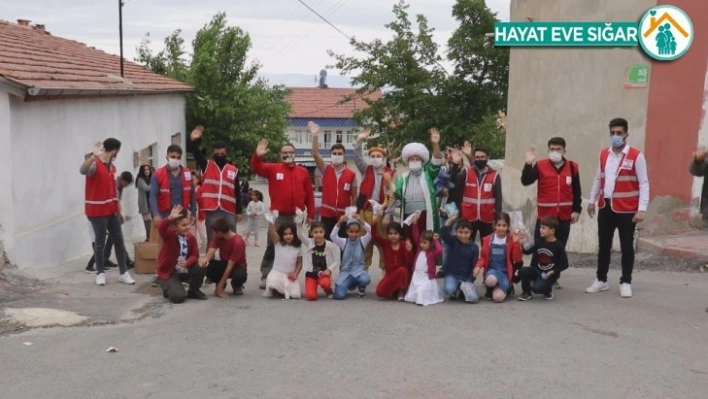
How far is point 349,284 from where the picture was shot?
8086mm

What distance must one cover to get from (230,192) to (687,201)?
6.76 m

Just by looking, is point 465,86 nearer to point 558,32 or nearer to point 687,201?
point 558,32

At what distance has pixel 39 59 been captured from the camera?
11867 mm

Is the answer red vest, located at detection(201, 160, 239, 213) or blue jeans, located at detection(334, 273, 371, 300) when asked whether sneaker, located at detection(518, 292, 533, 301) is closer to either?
blue jeans, located at detection(334, 273, 371, 300)

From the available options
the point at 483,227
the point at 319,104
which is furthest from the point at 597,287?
the point at 319,104

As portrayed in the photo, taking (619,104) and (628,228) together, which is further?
(619,104)

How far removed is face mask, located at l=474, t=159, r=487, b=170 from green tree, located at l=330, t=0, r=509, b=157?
14534 mm

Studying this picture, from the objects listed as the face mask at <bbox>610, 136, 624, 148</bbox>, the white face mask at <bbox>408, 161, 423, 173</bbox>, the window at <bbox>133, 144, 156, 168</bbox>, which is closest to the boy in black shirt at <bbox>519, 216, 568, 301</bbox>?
the face mask at <bbox>610, 136, 624, 148</bbox>

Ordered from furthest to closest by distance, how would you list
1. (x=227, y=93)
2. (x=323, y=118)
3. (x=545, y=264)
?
1. (x=323, y=118)
2. (x=227, y=93)
3. (x=545, y=264)

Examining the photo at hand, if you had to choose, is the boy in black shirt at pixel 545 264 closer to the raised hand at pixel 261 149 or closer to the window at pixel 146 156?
the raised hand at pixel 261 149

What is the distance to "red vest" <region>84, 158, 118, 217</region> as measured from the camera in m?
8.34

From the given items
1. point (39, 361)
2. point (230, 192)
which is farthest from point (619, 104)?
point (39, 361)

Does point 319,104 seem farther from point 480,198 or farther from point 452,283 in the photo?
point 452,283

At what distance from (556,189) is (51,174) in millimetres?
6659
